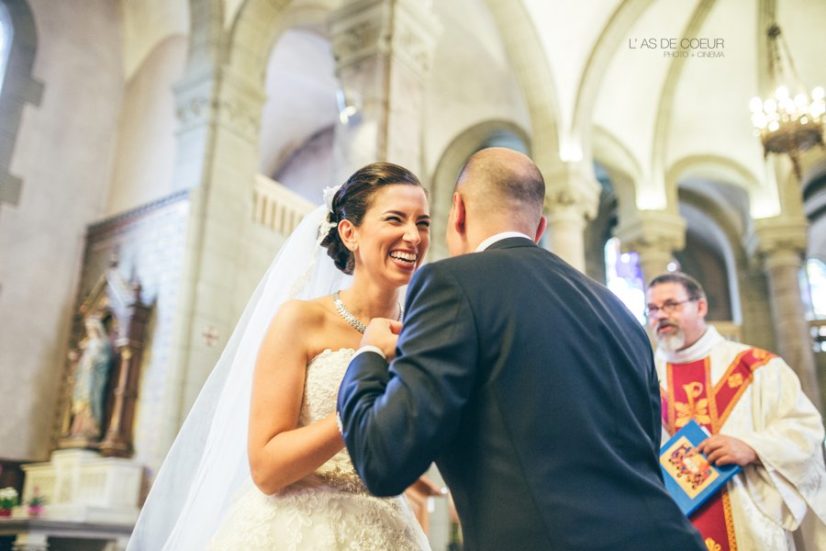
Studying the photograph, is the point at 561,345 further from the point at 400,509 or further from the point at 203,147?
the point at 203,147

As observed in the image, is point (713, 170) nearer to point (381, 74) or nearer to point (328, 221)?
point (381, 74)

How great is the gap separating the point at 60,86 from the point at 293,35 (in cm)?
419

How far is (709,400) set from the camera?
12.7ft

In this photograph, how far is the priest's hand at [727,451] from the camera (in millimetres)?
3260

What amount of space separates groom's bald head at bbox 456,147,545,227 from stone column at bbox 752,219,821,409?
12981 millimetres

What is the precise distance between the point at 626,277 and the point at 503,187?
56.9ft

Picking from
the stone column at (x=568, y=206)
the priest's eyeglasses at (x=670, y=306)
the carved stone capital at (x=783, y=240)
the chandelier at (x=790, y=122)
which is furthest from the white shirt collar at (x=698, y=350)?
the carved stone capital at (x=783, y=240)

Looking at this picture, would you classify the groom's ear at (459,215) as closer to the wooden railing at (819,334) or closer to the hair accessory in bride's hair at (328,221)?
the hair accessory in bride's hair at (328,221)

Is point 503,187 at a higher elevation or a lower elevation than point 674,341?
lower

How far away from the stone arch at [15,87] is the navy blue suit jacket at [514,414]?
9.83 meters

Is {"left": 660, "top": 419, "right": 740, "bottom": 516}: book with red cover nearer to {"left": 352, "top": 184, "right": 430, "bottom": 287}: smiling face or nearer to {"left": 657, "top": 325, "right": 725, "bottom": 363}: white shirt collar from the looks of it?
{"left": 657, "top": 325, "right": 725, "bottom": 363}: white shirt collar

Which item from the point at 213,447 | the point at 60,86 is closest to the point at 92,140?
the point at 60,86

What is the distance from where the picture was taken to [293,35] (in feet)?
43.2

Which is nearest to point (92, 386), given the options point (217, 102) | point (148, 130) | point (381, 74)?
point (217, 102)
